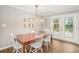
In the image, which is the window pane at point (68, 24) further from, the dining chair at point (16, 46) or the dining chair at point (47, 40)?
the dining chair at point (16, 46)

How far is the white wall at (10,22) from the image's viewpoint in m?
1.91

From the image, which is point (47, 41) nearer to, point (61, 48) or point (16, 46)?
point (61, 48)

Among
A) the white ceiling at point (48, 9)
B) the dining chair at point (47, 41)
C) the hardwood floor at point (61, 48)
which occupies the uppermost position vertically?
the white ceiling at point (48, 9)

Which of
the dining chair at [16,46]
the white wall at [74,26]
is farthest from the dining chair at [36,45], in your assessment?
the white wall at [74,26]

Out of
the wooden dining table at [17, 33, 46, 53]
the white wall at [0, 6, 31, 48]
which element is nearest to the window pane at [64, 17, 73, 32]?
the wooden dining table at [17, 33, 46, 53]

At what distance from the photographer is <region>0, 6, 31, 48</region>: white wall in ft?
6.28

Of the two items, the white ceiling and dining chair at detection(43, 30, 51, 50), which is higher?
the white ceiling

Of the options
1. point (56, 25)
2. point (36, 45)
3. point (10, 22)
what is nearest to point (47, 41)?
point (36, 45)

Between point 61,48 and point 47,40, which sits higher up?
point 47,40

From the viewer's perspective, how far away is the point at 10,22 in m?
1.95

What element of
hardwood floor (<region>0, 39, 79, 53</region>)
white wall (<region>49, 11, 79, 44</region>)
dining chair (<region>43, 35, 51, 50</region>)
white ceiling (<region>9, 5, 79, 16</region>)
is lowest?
hardwood floor (<region>0, 39, 79, 53</region>)

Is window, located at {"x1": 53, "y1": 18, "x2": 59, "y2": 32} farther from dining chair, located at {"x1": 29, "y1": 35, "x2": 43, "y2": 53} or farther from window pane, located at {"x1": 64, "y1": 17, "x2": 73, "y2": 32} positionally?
dining chair, located at {"x1": 29, "y1": 35, "x2": 43, "y2": 53}
